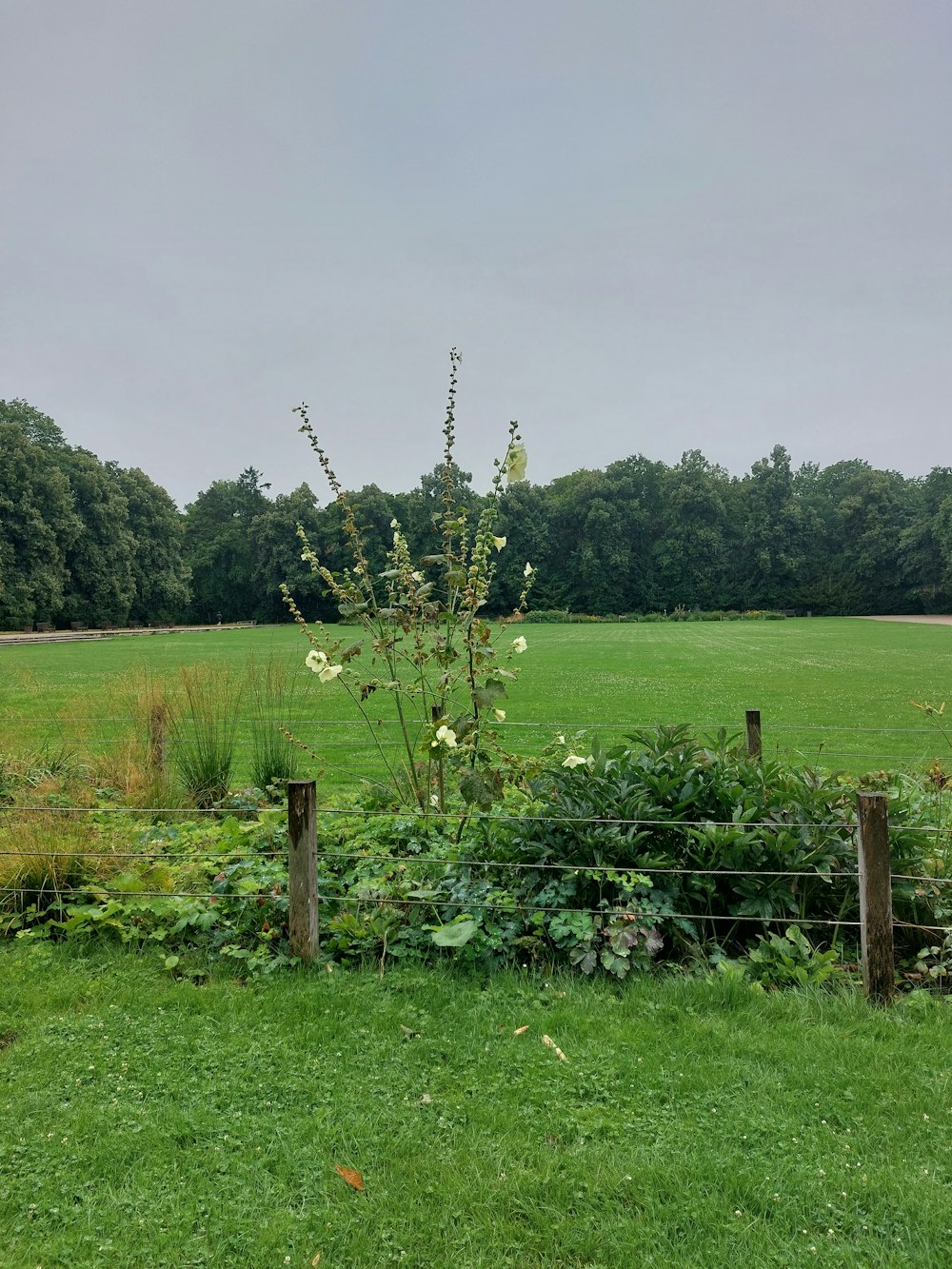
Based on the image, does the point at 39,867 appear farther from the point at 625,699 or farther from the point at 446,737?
the point at 625,699

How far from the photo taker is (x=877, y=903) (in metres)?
2.72

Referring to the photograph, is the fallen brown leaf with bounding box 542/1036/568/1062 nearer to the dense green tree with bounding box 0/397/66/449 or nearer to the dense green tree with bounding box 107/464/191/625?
the dense green tree with bounding box 107/464/191/625

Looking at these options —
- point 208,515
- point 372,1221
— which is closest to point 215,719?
point 372,1221

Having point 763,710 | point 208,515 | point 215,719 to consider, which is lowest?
point 763,710

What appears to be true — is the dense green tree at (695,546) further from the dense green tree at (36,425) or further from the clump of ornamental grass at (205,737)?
the clump of ornamental grass at (205,737)

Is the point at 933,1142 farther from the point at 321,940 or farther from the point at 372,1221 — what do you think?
the point at 321,940

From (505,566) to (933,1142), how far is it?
55.7m

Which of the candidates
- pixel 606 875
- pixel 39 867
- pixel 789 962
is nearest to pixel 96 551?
pixel 39 867

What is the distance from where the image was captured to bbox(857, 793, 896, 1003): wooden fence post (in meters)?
2.71

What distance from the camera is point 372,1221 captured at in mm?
1773

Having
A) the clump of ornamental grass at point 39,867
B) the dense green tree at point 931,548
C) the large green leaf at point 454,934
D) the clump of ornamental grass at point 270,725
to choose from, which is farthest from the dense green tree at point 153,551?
the dense green tree at point 931,548

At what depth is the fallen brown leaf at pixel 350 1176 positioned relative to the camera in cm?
189

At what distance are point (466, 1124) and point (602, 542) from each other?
59.3 metres

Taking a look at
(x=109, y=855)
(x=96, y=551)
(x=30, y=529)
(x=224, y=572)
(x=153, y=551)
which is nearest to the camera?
(x=109, y=855)
